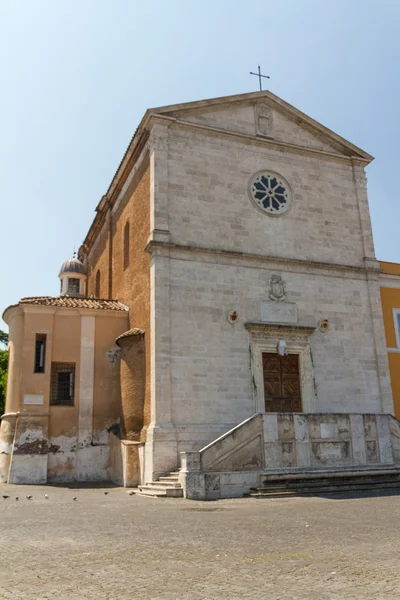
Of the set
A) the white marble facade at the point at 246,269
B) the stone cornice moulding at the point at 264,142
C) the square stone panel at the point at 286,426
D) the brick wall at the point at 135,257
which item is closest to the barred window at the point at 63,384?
the brick wall at the point at 135,257

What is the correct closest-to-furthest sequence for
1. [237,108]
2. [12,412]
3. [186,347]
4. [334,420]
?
[334,420] → [186,347] → [12,412] → [237,108]

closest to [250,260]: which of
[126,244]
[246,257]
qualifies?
[246,257]

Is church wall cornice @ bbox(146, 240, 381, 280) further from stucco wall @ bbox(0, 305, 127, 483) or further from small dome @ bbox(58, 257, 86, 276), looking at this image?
small dome @ bbox(58, 257, 86, 276)

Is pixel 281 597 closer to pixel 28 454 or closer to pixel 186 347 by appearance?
pixel 186 347

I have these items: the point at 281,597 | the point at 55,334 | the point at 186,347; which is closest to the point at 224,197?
the point at 186,347

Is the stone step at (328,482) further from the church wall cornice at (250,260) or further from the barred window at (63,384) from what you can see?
the barred window at (63,384)

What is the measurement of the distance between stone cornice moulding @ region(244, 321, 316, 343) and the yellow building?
13.9 ft

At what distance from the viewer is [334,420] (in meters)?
16.4

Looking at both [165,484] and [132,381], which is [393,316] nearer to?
[132,381]

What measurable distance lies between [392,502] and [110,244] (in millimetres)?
17577

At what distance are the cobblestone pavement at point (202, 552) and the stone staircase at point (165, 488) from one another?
2518mm

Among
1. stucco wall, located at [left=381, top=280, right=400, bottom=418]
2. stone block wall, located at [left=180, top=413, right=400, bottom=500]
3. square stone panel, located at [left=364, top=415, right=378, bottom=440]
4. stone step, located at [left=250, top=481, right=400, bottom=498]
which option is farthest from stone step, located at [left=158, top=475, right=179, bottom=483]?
stucco wall, located at [left=381, top=280, right=400, bottom=418]

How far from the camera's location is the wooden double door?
65.2 ft

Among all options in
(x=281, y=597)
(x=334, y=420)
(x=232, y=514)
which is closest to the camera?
(x=281, y=597)
